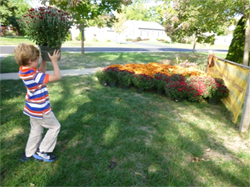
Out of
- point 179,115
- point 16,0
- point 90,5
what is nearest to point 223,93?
point 179,115

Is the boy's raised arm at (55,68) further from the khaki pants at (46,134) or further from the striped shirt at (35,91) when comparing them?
the khaki pants at (46,134)

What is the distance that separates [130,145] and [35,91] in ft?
5.70

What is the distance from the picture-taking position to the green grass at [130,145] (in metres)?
2.45

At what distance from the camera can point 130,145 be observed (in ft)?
10.2

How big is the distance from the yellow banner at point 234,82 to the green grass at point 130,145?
12.6 inches

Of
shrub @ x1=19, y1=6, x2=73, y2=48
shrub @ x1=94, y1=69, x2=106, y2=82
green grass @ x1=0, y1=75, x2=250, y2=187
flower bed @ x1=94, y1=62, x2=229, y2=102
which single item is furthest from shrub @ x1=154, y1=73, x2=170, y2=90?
shrub @ x1=19, y1=6, x2=73, y2=48

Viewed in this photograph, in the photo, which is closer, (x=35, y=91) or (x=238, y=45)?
(x=35, y=91)

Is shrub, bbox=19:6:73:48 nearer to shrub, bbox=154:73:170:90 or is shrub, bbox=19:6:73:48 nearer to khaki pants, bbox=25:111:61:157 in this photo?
khaki pants, bbox=25:111:61:157

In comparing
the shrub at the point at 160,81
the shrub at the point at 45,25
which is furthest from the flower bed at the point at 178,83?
the shrub at the point at 45,25

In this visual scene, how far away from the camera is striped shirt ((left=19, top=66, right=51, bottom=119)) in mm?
2152

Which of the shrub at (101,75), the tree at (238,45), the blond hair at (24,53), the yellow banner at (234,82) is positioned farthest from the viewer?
the tree at (238,45)

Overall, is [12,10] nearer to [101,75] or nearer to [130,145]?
[101,75]

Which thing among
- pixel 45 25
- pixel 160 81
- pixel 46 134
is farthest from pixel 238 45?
pixel 46 134

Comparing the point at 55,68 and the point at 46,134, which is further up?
the point at 55,68
